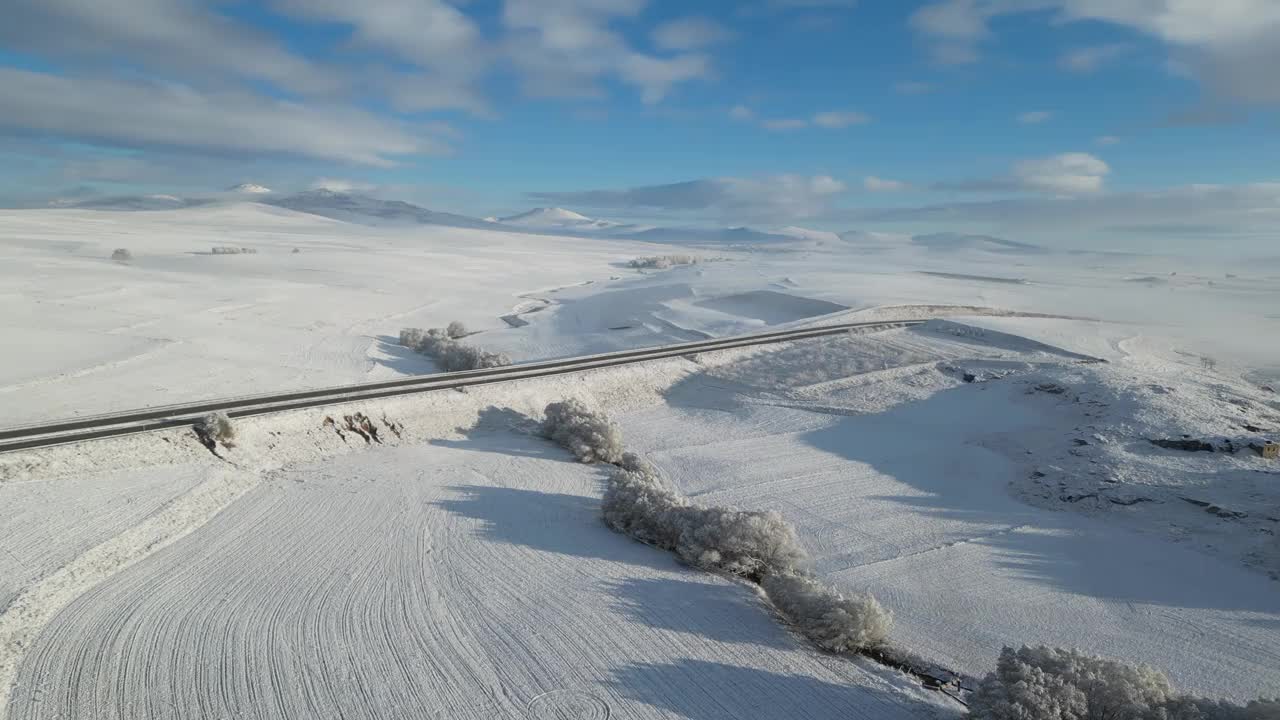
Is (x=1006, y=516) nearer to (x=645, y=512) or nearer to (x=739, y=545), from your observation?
(x=739, y=545)

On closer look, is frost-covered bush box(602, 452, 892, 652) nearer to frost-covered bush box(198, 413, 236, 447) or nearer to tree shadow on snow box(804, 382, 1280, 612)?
tree shadow on snow box(804, 382, 1280, 612)

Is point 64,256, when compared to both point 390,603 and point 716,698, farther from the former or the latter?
point 716,698

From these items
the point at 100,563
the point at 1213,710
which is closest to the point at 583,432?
the point at 100,563

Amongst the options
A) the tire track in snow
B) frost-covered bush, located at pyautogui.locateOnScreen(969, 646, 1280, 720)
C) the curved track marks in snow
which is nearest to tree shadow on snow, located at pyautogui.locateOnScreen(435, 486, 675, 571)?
the curved track marks in snow

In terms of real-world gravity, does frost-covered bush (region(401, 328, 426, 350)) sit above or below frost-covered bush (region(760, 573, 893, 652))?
above

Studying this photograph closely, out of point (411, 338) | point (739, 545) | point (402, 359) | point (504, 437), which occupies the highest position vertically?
point (411, 338)

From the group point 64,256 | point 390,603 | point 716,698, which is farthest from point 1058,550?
point 64,256
